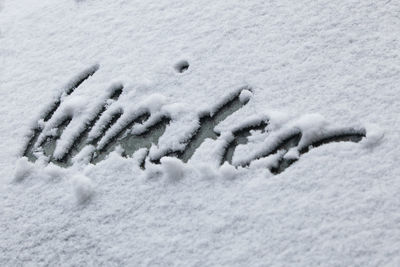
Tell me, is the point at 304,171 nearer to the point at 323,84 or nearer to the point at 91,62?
the point at 323,84

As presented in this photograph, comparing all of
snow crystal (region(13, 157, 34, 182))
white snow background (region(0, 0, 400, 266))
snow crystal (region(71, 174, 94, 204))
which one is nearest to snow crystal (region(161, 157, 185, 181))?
white snow background (region(0, 0, 400, 266))

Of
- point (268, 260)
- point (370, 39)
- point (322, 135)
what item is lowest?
point (268, 260)

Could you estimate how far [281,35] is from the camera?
138cm

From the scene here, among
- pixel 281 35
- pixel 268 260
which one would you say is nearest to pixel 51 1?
pixel 281 35

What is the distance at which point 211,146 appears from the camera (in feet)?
3.96

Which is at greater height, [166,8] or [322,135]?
[166,8]

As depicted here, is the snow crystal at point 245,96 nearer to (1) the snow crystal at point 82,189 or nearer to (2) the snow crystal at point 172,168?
(2) the snow crystal at point 172,168

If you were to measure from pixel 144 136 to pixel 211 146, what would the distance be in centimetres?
20

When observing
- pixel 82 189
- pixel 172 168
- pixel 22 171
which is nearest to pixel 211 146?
pixel 172 168

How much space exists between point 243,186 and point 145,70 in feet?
1.68

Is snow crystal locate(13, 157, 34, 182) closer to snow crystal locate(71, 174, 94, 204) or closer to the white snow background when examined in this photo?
the white snow background

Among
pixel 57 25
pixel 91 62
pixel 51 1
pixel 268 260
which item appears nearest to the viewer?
pixel 268 260

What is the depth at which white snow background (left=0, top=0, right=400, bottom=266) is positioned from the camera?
3.35 feet

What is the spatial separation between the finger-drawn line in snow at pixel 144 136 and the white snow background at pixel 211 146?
0.08 ft
